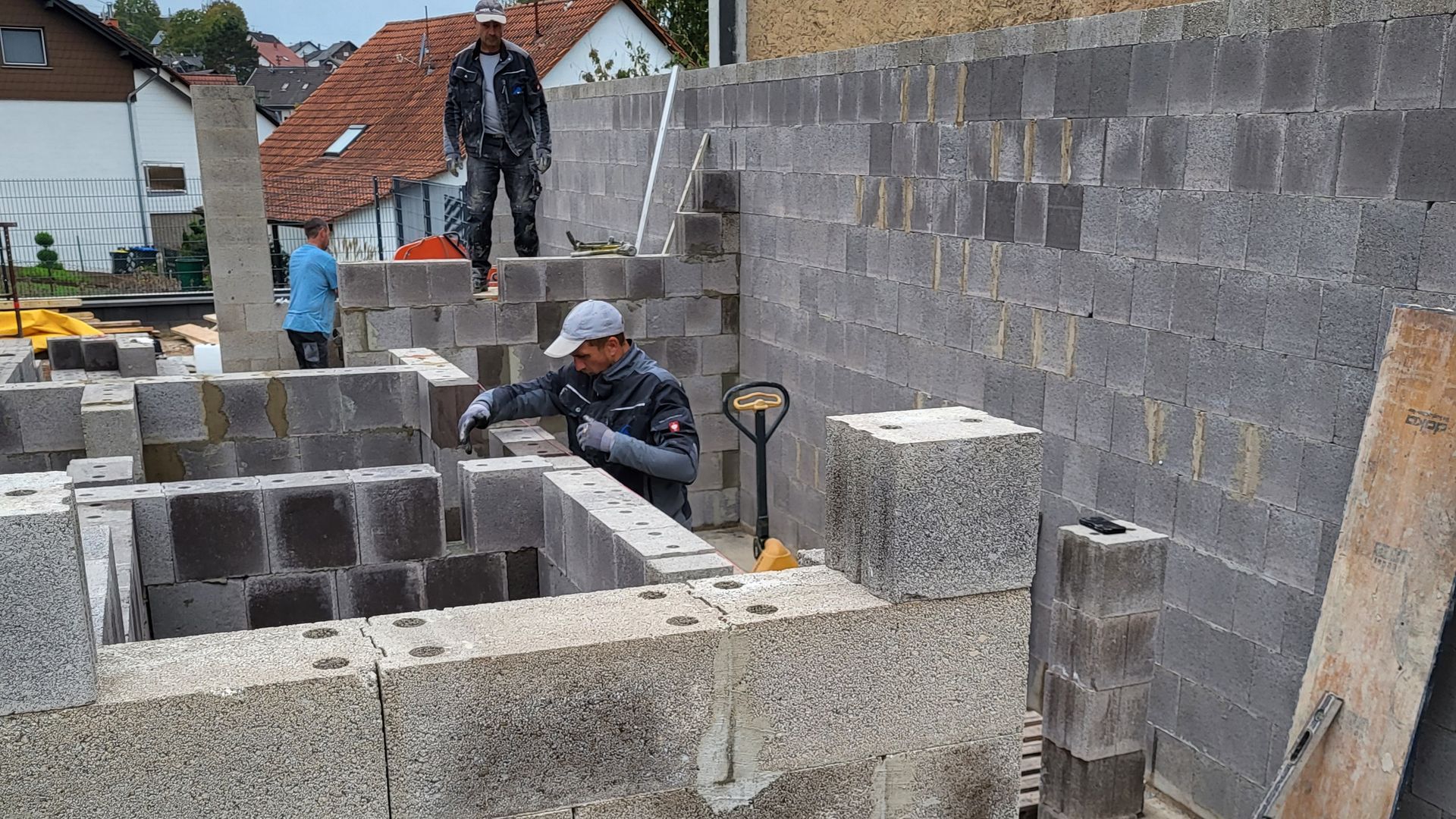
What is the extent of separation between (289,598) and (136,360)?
16.5 ft

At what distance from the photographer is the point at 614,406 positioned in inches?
239

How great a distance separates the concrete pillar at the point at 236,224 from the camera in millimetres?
12461

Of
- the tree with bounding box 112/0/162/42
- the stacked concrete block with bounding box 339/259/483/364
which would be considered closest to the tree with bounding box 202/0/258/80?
the tree with bounding box 112/0/162/42

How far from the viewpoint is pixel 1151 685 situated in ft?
19.1

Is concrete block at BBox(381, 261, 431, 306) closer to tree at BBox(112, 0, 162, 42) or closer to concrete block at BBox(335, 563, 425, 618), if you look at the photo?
concrete block at BBox(335, 563, 425, 618)

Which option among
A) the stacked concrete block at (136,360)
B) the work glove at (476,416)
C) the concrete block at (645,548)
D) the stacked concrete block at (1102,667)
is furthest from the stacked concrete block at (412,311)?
the stacked concrete block at (1102,667)

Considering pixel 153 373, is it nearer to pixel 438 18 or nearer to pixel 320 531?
pixel 320 531

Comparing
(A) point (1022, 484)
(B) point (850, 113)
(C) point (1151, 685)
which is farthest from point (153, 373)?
(A) point (1022, 484)

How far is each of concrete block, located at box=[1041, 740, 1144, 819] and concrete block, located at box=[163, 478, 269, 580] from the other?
3713mm

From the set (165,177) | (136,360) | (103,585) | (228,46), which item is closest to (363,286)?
(136,360)

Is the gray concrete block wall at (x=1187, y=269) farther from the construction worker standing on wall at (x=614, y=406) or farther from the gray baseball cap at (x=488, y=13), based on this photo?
the gray baseball cap at (x=488, y=13)

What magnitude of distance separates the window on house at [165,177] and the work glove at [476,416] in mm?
28359

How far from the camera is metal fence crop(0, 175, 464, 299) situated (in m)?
19.8

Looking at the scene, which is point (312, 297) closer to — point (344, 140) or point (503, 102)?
point (503, 102)
